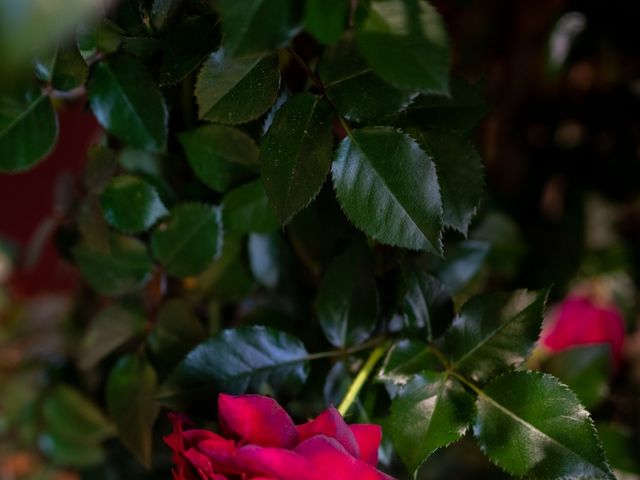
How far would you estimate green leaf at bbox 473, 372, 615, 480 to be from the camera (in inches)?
11.3

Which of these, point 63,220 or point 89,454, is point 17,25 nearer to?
point 63,220

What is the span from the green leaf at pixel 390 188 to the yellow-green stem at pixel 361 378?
0.28ft

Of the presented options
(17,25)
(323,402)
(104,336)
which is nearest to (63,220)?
(104,336)

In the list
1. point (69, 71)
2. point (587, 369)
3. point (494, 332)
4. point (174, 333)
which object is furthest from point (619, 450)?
point (69, 71)

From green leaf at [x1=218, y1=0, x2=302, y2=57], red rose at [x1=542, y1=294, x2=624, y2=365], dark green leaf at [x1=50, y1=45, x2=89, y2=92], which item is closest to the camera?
green leaf at [x1=218, y1=0, x2=302, y2=57]

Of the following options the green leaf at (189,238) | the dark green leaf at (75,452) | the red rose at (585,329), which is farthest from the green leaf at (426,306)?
the dark green leaf at (75,452)

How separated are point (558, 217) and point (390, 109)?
1.53 feet

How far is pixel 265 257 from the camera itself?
422mm

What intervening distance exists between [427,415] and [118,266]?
21cm

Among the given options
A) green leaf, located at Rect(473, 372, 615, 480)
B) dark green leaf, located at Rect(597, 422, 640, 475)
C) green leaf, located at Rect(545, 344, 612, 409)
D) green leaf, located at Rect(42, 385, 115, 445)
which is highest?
green leaf, located at Rect(473, 372, 615, 480)

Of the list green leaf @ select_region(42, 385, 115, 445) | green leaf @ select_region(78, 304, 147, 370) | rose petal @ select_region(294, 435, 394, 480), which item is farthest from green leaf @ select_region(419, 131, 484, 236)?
green leaf @ select_region(42, 385, 115, 445)

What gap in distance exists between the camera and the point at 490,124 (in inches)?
25.7

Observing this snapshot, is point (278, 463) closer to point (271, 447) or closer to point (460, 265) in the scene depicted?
point (271, 447)

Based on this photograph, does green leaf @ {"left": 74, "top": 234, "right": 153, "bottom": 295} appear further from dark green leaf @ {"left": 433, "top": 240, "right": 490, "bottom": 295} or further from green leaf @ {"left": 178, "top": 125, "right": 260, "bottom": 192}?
dark green leaf @ {"left": 433, "top": 240, "right": 490, "bottom": 295}
